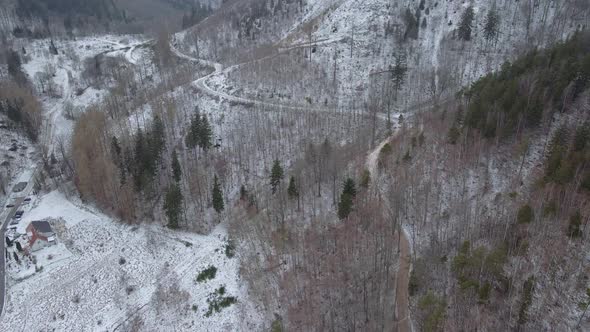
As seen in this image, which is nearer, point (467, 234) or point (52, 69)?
point (467, 234)

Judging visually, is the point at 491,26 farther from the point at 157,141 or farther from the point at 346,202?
the point at 157,141

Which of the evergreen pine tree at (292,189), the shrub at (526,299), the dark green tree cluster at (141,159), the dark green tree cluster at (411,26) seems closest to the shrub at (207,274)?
the evergreen pine tree at (292,189)

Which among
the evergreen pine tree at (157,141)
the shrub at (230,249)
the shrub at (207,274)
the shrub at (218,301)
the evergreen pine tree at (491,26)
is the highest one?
the evergreen pine tree at (491,26)

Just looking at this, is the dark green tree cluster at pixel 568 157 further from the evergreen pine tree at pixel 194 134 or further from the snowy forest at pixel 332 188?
the evergreen pine tree at pixel 194 134

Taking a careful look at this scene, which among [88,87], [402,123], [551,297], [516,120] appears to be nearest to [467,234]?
[551,297]

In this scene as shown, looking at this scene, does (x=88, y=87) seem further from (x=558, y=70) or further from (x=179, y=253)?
(x=558, y=70)

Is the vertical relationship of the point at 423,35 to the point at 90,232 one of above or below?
above

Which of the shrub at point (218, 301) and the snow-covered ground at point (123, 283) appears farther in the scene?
the shrub at point (218, 301)

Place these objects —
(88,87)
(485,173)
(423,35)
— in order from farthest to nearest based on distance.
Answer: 1. (88,87)
2. (423,35)
3. (485,173)

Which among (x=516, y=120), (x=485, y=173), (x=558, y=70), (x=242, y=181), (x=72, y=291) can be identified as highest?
(x=558, y=70)
